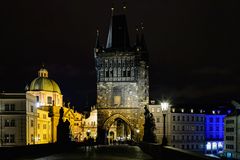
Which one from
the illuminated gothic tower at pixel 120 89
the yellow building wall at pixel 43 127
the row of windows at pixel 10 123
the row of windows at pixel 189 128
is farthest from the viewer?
the row of windows at pixel 189 128

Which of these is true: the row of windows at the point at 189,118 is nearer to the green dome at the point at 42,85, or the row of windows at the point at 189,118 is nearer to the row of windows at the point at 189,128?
the row of windows at the point at 189,128

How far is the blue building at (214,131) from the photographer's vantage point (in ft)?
398

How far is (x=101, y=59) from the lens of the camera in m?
101

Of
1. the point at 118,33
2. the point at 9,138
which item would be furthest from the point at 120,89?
the point at 9,138

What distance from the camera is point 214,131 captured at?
12244 cm

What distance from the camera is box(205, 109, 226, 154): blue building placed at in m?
121

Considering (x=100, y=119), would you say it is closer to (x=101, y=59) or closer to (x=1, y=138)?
(x=101, y=59)

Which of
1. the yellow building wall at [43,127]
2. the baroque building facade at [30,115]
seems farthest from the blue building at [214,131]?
the yellow building wall at [43,127]

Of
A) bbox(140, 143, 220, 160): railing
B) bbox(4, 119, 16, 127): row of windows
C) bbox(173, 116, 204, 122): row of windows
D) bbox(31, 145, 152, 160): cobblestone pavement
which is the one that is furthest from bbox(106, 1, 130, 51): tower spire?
bbox(140, 143, 220, 160): railing

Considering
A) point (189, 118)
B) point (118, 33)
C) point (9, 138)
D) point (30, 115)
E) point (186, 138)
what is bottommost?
point (186, 138)

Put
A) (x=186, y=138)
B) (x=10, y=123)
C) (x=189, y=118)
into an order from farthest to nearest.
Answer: (x=189, y=118) → (x=186, y=138) → (x=10, y=123)

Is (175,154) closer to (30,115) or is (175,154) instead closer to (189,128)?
(30,115)

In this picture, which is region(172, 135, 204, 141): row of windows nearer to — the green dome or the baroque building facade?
the baroque building facade

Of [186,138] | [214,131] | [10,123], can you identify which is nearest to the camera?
[10,123]
